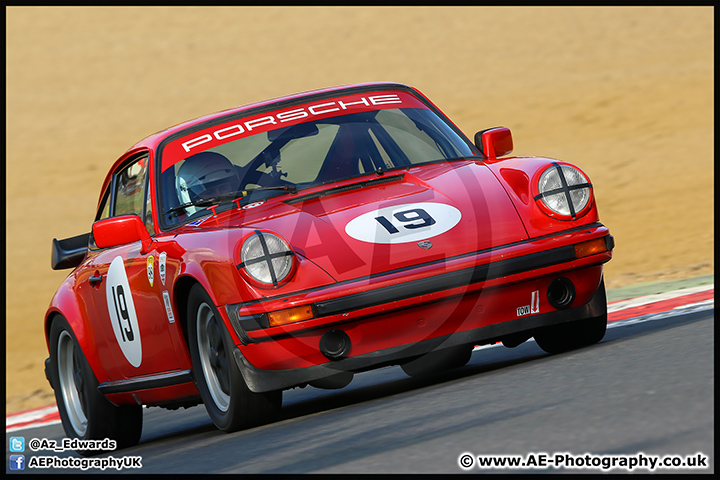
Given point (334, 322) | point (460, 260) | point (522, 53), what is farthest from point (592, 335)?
point (522, 53)

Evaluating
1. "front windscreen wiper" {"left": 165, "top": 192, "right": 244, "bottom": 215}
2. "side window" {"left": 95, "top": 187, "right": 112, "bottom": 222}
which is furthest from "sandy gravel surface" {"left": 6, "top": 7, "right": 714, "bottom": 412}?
"front windscreen wiper" {"left": 165, "top": 192, "right": 244, "bottom": 215}

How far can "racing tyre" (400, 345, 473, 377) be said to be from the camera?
20.5 ft

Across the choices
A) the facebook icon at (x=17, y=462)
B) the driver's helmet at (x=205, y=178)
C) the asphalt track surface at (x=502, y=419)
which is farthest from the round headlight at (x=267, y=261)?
the facebook icon at (x=17, y=462)

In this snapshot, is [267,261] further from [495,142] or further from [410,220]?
[495,142]

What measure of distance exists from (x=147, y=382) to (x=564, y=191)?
2.32 meters

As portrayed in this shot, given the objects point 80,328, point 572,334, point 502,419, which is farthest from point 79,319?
point 502,419

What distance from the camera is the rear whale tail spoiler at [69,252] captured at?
24.1 ft

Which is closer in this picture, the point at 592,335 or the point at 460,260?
the point at 460,260

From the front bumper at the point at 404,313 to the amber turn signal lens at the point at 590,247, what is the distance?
4cm

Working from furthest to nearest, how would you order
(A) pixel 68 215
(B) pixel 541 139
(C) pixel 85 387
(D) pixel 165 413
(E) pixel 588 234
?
(B) pixel 541 139 → (A) pixel 68 215 → (D) pixel 165 413 → (C) pixel 85 387 → (E) pixel 588 234

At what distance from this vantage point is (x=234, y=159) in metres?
6.13

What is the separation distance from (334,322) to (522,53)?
29.7 metres

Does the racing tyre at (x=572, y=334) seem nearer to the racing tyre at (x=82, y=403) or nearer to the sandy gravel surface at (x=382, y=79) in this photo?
the racing tyre at (x=82, y=403)

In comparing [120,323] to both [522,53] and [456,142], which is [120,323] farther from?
[522,53]
